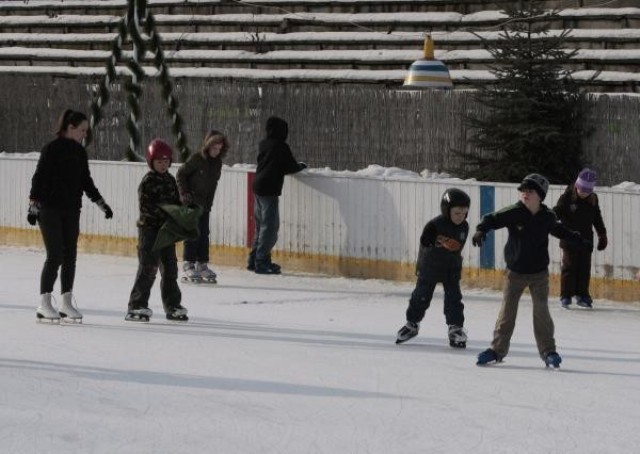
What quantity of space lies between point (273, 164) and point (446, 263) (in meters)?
5.54

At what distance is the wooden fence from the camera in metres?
19.4

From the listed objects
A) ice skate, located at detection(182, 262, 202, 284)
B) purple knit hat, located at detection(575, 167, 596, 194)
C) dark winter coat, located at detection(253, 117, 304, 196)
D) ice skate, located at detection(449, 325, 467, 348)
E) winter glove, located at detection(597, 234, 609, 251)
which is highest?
dark winter coat, located at detection(253, 117, 304, 196)

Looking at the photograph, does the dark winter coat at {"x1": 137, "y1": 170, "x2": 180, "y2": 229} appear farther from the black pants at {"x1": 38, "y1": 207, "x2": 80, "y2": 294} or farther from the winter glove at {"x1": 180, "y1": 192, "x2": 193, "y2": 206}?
the winter glove at {"x1": 180, "y1": 192, "x2": 193, "y2": 206}

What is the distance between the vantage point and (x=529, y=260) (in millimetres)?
10172

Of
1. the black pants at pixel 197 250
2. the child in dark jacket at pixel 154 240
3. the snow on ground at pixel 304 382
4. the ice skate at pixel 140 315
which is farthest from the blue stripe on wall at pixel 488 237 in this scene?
the ice skate at pixel 140 315

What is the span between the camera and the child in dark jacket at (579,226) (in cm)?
1390

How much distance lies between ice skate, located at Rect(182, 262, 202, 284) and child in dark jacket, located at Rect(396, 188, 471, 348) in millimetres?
4456

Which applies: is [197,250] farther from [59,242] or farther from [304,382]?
[304,382]

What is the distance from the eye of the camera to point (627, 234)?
14234 mm

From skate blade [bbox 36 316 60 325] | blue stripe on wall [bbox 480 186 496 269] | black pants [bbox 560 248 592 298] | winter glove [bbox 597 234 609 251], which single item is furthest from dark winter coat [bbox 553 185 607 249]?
skate blade [bbox 36 316 60 325]

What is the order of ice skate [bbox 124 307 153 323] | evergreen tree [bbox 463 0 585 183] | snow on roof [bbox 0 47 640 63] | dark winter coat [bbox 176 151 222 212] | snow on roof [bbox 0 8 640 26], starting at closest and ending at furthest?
1. ice skate [bbox 124 307 153 323]
2. dark winter coat [bbox 176 151 222 212]
3. evergreen tree [bbox 463 0 585 183]
4. snow on roof [bbox 0 47 640 63]
5. snow on roof [bbox 0 8 640 26]

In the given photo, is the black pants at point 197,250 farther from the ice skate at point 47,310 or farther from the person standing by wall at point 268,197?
the ice skate at point 47,310

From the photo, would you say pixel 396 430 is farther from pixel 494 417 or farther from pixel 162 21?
pixel 162 21

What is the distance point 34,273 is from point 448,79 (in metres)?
7.92
